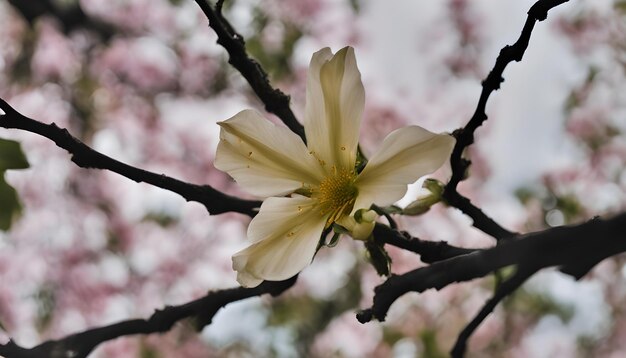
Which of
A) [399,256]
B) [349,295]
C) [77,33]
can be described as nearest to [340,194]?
[399,256]

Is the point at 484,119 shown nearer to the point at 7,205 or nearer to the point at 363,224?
the point at 363,224

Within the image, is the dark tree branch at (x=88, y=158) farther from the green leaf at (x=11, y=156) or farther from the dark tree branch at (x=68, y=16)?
the dark tree branch at (x=68, y=16)

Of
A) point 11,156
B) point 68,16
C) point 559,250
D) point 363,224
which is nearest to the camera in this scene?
point 559,250

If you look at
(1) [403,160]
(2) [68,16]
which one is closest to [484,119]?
(1) [403,160]

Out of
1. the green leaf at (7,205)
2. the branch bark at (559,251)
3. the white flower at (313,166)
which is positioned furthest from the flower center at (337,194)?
the green leaf at (7,205)

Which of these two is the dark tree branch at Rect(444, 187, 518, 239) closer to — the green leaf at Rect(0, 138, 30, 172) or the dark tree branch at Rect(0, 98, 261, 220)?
the dark tree branch at Rect(0, 98, 261, 220)

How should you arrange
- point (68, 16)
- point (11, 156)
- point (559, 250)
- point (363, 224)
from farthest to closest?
1. point (68, 16)
2. point (11, 156)
3. point (363, 224)
4. point (559, 250)

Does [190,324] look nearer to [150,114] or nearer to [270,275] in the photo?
[270,275]
